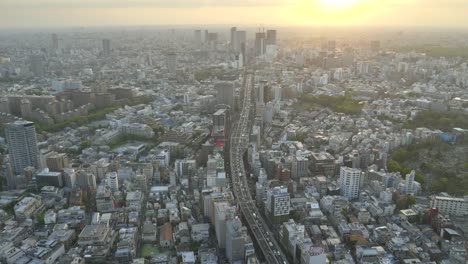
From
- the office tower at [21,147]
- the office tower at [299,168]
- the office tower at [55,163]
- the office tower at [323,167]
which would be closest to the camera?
the office tower at [299,168]

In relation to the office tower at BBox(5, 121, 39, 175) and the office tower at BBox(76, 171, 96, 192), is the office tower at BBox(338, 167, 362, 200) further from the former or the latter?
the office tower at BBox(5, 121, 39, 175)

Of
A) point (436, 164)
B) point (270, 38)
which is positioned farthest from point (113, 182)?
point (270, 38)

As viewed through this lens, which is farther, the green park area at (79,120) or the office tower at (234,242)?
the green park area at (79,120)

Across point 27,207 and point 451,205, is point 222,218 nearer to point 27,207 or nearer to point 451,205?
point 27,207

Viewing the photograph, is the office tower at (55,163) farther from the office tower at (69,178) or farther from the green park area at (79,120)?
the green park area at (79,120)

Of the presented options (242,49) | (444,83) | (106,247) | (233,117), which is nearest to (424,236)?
(106,247)

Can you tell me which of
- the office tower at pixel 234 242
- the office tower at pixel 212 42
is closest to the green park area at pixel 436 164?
the office tower at pixel 234 242
